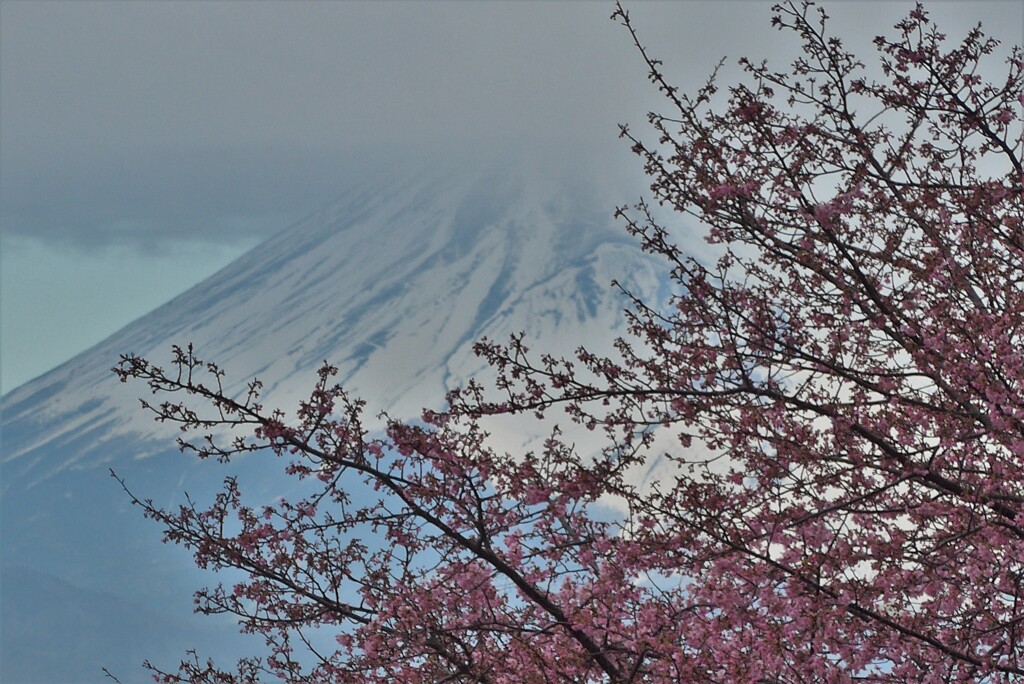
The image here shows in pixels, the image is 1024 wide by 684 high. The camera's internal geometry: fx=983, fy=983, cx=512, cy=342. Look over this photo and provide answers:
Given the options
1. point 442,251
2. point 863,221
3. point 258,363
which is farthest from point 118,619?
point 863,221

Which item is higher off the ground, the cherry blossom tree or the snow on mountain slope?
the snow on mountain slope

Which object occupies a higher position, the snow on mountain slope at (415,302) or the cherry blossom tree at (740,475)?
the snow on mountain slope at (415,302)

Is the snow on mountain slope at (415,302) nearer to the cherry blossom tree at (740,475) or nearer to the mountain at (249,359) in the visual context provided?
the mountain at (249,359)

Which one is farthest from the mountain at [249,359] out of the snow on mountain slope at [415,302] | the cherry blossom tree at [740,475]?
the cherry blossom tree at [740,475]

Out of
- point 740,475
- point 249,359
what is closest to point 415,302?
point 249,359

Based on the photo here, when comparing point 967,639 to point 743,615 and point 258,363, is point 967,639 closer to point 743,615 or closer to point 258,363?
point 743,615

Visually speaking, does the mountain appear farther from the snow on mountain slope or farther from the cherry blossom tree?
Answer: the cherry blossom tree

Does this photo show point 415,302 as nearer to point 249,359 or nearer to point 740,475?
point 249,359

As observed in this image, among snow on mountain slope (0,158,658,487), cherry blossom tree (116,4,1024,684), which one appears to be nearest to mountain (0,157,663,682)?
snow on mountain slope (0,158,658,487)

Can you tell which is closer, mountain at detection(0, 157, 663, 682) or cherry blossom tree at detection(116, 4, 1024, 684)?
cherry blossom tree at detection(116, 4, 1024, 684)
